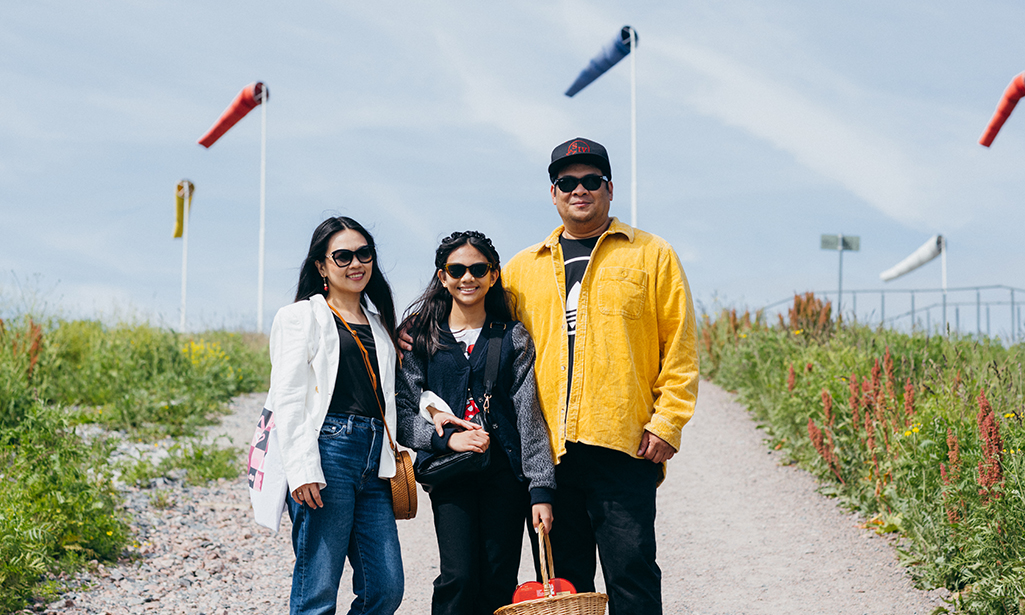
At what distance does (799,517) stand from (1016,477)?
258 centimetres

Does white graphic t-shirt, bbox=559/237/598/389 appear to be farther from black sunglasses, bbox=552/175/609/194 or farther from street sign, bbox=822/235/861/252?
street sign, bbox=822/235/861/252

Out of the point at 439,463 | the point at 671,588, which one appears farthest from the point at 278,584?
the point at 439,463

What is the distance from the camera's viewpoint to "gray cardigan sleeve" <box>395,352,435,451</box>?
10.5 feet

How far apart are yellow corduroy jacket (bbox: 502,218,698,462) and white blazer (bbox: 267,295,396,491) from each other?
2.05ft

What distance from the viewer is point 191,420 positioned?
9602mm

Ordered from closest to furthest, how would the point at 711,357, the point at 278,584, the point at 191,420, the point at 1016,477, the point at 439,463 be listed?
1. the point at 439,463
2. the point at 1016,477
3. the point at 278,584
4. the point at 191,420
5. the point at 711,357

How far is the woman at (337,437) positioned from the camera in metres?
3.08

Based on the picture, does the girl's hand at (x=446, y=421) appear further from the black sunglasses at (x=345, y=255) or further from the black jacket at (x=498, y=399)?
the black sunglasses at (x=345, y=255)

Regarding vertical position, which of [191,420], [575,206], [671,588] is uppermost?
[575,206]

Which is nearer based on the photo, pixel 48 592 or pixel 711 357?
pixel 48 592

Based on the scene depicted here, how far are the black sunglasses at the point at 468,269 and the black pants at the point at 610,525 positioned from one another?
77cm

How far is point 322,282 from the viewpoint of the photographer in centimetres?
350

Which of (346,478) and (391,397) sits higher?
(391,397)

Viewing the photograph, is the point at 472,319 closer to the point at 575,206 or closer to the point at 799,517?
the point at 575,206
